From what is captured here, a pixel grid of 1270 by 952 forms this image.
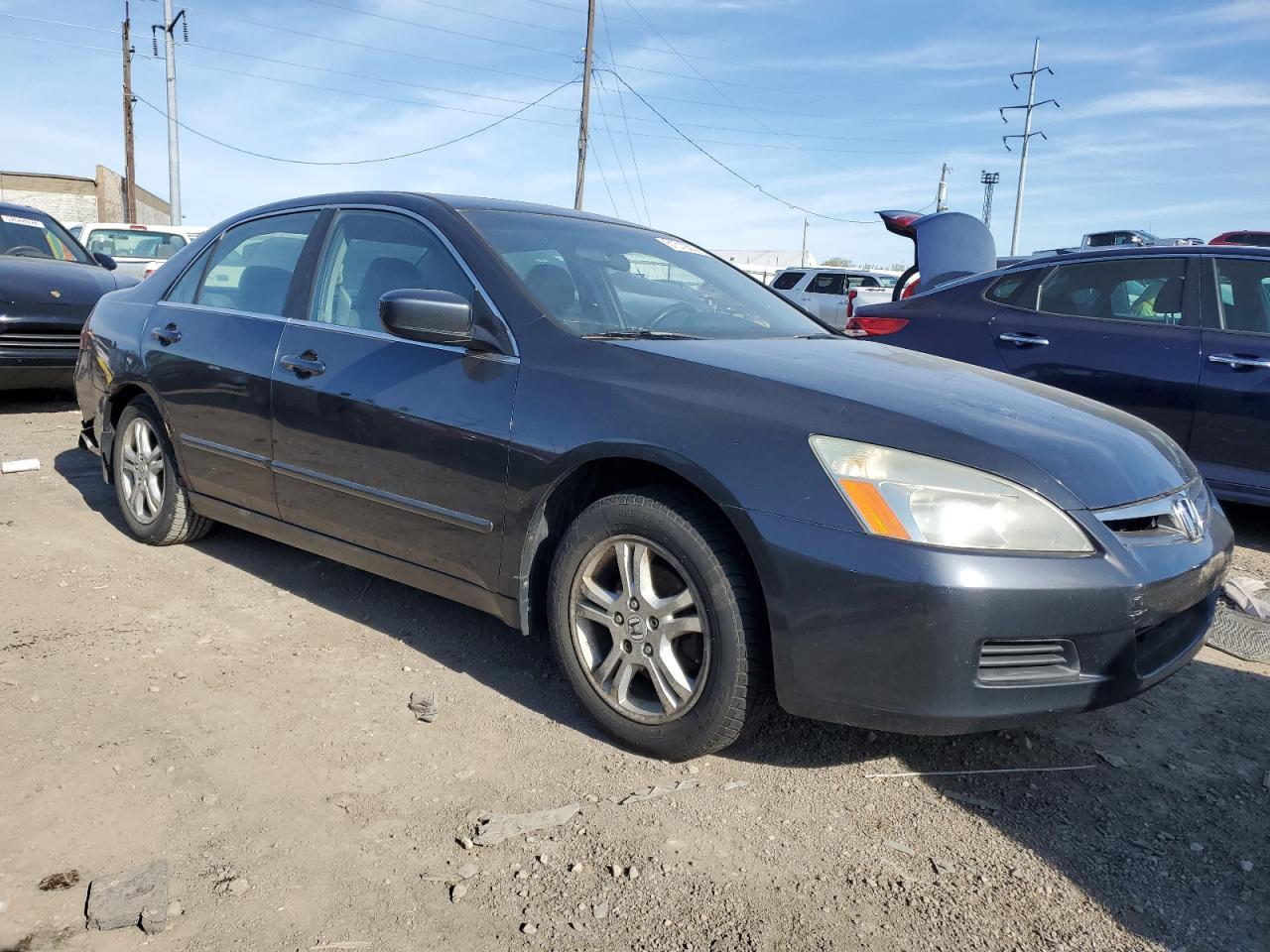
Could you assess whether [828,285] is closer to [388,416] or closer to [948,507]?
[388,416]

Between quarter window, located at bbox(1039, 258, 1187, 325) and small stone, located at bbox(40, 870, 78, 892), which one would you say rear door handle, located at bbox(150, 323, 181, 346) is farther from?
quarter window, located at bbox(1039, 258, 1187, 325)

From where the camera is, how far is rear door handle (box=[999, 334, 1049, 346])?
17.8ft

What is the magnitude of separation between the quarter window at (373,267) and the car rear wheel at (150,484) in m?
1.24

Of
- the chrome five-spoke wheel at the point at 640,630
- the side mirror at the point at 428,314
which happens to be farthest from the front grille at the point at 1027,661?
the side mirror at the point at 428,314

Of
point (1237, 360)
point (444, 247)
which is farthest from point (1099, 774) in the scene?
point (1237, 360)

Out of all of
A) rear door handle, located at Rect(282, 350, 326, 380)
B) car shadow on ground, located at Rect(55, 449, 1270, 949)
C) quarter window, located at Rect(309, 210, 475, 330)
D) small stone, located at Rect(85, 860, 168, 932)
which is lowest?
small stone, located at Rect(85, 860, 168, 932)

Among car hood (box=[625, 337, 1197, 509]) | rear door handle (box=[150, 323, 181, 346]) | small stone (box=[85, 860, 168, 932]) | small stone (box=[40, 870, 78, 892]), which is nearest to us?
small stone (box=[85, 860, 168, 932])

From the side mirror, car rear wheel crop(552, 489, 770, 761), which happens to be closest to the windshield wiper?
the side mirror

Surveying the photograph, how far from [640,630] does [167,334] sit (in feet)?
9.11

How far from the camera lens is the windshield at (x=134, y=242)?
14.7 meters

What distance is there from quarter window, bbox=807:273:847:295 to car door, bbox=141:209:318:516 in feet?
48.1

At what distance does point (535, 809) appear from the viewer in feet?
8.34

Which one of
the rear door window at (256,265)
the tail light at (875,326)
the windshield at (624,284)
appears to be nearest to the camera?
the windshield at (624,284)

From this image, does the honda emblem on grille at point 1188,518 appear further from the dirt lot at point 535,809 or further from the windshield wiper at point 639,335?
the windshield wiper at point 639,335
